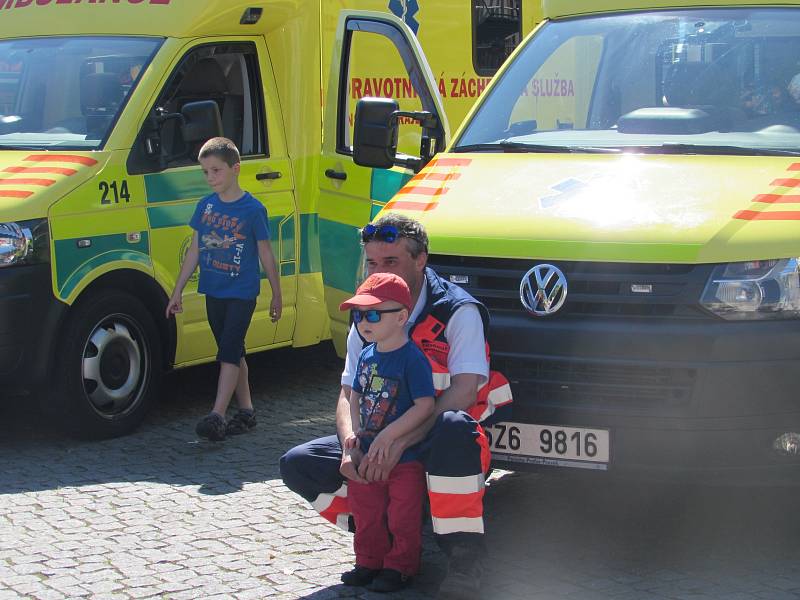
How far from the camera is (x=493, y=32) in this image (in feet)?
36.4

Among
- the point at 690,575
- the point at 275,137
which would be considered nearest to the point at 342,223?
the point at 275,137

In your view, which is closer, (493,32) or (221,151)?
(221,151)

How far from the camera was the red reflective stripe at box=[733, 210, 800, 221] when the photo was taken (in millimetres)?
5156

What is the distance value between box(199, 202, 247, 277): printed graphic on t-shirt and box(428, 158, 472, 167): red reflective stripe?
1.45 m

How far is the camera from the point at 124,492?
6398 millimetres

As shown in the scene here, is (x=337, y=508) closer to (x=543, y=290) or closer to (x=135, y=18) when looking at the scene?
(x=543, y=290)

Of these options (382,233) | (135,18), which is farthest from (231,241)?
(382,233)

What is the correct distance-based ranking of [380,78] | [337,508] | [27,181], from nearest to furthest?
[337,508] → [27,181] → [380,78]

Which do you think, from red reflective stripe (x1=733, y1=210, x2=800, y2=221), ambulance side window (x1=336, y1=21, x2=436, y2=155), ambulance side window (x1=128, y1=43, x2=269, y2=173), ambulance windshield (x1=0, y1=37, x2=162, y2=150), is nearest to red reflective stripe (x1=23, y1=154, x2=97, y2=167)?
ambulance windshield (x1=0, y1=37, x2=162, y2=150)

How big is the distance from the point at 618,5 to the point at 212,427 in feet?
9.32

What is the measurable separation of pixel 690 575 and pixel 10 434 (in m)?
3.96

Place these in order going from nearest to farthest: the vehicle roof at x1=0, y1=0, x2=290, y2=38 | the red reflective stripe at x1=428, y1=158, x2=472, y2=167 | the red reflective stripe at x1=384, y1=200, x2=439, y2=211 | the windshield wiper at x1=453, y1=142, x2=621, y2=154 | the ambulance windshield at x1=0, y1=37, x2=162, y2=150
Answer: the red reflective stripe at x1=384, y1=200, x2=439, y2=211
the windshield wiper at x1=453, y1=142, x2=621, y2=154
the red reflective stripe at x1=428, y1=158, x2=472, y2=167
the ambulance windshield at x1=0, y1=37, x2=162, y2=150
the vehicle roof at x1=0, y1=0, x2=290, y2=38

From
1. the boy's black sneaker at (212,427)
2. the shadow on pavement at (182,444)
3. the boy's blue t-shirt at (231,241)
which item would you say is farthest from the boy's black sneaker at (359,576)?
the boy's blue t-shirt at (231,241)

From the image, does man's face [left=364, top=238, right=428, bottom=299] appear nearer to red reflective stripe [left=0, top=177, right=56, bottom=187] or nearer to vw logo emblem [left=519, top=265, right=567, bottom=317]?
vw logo emblem [left=519, top=265, right=567, bottom=317]
